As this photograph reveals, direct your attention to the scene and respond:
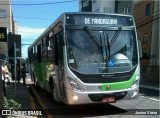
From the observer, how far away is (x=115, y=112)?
932 cm

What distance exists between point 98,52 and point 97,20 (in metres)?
1.04

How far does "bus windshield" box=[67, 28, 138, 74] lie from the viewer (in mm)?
8578

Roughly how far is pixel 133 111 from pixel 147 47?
Answer: 23.4 metres

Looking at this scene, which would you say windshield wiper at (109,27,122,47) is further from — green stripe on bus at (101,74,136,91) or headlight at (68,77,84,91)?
headlight at (68,77,84,91)

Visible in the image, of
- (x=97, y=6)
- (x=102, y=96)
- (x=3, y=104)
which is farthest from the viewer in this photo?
(x=97, y=6)

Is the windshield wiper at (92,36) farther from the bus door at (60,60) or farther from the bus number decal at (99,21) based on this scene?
the bus door at (60,60)

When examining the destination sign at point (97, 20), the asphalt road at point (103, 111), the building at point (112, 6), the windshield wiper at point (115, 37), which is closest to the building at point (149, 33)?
the building at point (112, 6)

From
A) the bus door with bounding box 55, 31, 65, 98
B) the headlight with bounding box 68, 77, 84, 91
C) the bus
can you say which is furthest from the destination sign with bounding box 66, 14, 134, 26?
the headlight with bounding box 68, 77, 84, 91

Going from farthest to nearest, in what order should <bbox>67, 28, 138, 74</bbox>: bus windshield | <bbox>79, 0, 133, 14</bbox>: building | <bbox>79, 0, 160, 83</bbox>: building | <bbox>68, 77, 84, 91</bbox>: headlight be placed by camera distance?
<bbox>79, 0, 133, 14</bbox>: building → <bbox>79, 0, 160, 83</bbox>: building → <bbox>67, 28, 138, 74</bbox>: bus windshield → <bbox>68, 77, 84, 91</bbox>: headlight

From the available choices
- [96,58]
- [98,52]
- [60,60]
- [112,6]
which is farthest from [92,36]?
[112,6]

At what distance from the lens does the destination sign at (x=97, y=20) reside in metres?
8.85

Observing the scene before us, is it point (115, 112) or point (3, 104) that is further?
point (115, 112)

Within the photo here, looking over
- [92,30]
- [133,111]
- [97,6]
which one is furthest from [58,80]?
[97,6]

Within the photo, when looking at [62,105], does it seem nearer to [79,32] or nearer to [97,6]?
[79,32]
